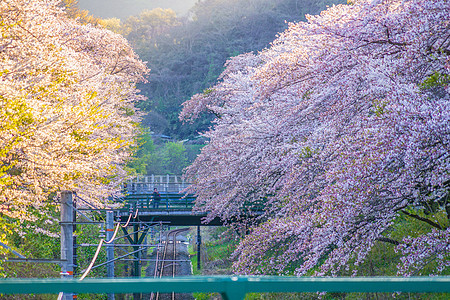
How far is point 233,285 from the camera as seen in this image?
6.27 ft

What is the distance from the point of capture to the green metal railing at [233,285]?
187 centimetres

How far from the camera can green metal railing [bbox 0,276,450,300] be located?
1870mm

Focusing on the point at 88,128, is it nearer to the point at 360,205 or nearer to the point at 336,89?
the point at 336,89

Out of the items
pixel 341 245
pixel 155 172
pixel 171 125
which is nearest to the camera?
pixel 341 245

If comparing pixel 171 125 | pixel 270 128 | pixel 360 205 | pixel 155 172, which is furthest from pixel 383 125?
pixel 171 125

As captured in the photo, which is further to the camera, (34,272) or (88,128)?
(34,272)

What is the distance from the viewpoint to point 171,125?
6694cm

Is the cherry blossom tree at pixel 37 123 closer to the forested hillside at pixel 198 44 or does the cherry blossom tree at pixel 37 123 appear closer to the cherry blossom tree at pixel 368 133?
the cherry blossom tree at pixel 368 133

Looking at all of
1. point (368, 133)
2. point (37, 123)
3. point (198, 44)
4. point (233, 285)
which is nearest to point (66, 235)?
point (37, 123)

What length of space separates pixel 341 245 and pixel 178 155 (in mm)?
49947

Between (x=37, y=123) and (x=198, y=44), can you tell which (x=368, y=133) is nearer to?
(x=37, y=123)

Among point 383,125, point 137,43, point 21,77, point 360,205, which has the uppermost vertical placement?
point 137,43

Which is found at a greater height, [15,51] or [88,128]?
[15,51]

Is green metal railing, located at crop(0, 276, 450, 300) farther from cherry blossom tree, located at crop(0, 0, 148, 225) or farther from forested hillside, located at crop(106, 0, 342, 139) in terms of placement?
forested hillside, located at crop(106, 0, 342, 139)
